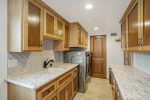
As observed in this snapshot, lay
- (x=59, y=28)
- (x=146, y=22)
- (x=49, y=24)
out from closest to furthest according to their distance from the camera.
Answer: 1. (x=146, y=22)
2. (x=49, y=24)
3. (x=59, y=28)

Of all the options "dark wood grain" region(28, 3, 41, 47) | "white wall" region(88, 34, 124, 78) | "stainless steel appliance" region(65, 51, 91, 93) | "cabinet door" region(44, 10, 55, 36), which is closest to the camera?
"dark wood grain" region(28, 3, 41, 47)

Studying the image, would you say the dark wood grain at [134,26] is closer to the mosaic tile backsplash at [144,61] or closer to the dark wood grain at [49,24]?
the mosaic tile backsplash at [144,61]

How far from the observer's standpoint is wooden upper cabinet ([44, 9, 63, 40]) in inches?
75.9

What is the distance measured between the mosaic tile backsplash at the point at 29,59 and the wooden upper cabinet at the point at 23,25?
0.21 metres

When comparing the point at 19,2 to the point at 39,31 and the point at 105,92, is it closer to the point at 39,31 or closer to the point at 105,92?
the point at 39,31

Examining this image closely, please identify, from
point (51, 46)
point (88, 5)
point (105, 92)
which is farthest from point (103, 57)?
point (88, 5)

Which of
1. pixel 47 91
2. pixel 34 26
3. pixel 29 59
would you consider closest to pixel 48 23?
pixel 34 26

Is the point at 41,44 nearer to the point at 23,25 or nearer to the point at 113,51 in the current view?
the point at 23,25

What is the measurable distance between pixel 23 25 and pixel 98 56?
401 centimetres

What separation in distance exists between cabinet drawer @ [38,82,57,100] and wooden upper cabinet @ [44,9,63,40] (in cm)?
93

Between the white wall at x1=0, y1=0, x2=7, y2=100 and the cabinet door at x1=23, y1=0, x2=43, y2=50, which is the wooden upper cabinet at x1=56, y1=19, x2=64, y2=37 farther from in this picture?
the white wall at x1=0, y1=0, x2=7, y2=100

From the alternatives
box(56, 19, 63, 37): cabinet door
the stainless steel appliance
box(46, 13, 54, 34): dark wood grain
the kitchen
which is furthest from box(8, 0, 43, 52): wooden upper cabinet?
the stainless steel appliance

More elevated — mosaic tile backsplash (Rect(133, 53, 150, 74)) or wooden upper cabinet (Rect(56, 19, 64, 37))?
wooden upper cabinet (Rect(56, 19, 64, 37))

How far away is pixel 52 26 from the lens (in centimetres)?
216
